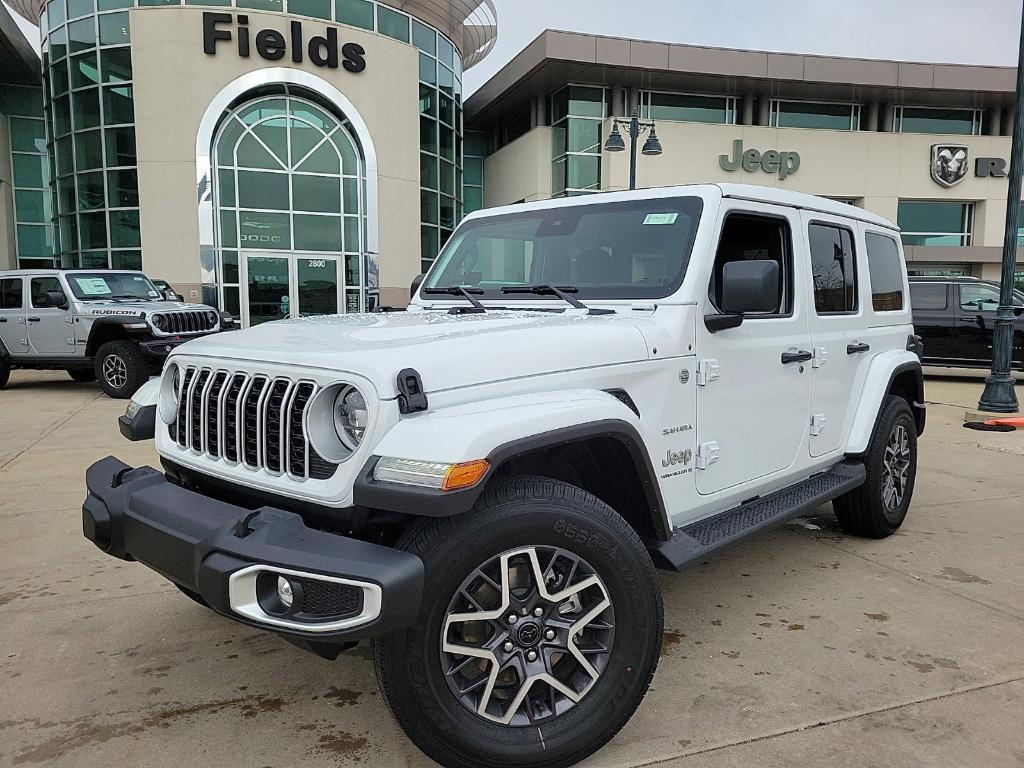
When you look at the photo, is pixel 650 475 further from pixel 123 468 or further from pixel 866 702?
pixel 123 468

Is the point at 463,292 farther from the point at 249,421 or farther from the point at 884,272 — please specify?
the point at 884,272

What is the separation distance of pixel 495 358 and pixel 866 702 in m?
1.89

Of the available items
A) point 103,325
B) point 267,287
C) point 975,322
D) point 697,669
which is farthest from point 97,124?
point 697,669

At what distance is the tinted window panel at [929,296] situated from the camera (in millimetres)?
13188

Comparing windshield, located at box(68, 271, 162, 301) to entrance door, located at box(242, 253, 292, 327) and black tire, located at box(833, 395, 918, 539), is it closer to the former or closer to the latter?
entrance door, located at box(242, 253, 292, 327)

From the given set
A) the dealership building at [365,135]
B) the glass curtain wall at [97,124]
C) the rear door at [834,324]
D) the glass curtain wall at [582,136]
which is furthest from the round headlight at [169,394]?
the glass curtain wall at [582,136]

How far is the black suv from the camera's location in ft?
42.1

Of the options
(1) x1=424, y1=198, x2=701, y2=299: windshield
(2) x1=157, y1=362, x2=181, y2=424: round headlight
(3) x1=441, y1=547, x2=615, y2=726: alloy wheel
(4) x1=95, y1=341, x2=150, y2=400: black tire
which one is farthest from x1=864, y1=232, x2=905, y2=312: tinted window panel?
(4) x1=95, y1=341, x2=150, y2=400: black tire

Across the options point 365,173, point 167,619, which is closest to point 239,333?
point 167,619

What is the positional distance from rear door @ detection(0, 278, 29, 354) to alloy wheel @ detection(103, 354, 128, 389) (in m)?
1.67

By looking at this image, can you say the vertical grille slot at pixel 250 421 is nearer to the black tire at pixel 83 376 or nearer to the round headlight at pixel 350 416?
the round headlight at pixel 350 416

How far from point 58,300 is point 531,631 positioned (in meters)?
11.6

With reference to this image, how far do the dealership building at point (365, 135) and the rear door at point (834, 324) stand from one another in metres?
13.8

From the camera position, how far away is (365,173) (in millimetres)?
21984
